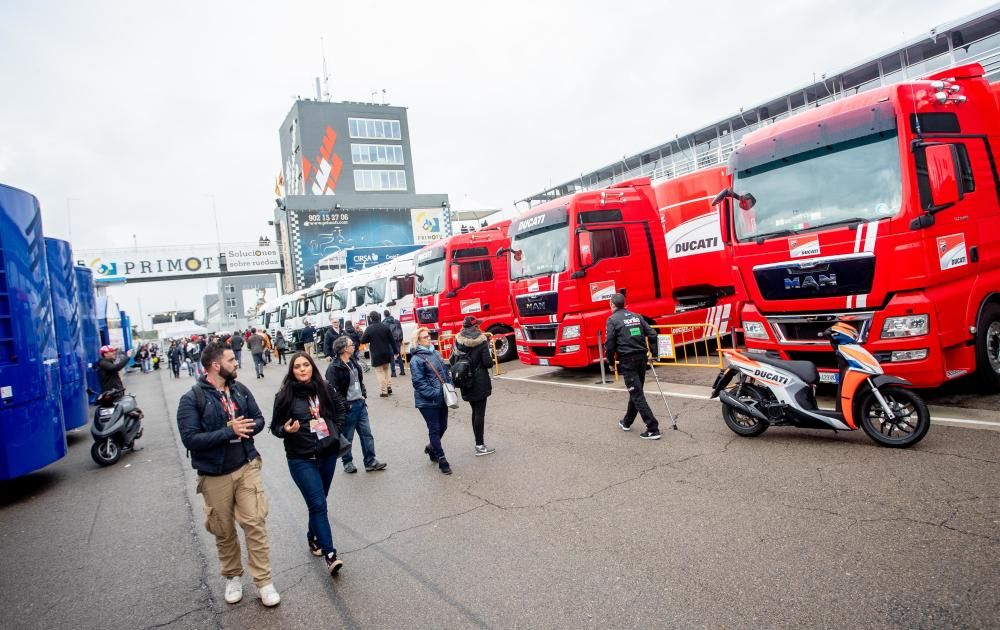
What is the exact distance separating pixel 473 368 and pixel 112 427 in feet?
19.4

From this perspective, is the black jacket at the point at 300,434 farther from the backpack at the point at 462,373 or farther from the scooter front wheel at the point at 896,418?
the scooter front wheel at the point at 896,418

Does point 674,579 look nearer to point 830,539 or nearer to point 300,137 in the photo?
point 830,539

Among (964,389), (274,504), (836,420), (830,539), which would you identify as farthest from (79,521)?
(964,389)

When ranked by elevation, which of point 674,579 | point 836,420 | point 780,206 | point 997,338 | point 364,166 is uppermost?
point 364,166

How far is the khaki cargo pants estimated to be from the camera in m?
3.67

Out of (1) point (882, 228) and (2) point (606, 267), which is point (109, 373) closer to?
(2) point (606, 267)

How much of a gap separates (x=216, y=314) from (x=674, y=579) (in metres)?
130

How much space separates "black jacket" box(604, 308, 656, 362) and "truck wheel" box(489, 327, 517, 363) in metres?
8.47

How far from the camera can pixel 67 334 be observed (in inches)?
373

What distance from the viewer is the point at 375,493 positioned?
566 centimetres

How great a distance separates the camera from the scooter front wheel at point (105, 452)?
27.3 ft

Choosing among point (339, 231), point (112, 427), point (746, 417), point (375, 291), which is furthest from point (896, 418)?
point (339, 231)

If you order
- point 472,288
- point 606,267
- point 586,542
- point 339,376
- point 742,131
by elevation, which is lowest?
point 586,542

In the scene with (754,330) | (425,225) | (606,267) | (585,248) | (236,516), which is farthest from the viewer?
(425,225)
